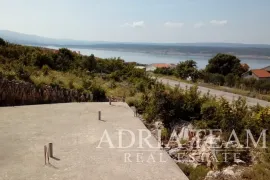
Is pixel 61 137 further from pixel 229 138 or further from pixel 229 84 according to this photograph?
pixel 229 84

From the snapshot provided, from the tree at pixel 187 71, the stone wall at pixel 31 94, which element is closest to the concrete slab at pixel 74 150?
the stone wall at pixel 31 94

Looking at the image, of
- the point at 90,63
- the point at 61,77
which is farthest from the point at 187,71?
the point at 61,77

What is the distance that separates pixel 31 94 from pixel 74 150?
510 cm

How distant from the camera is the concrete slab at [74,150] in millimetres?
5387

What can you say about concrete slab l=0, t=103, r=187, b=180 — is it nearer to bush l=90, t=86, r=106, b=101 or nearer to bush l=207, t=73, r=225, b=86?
bush l=90, t=86, r=106, b=101

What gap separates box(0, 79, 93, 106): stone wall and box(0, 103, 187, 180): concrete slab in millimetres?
1048

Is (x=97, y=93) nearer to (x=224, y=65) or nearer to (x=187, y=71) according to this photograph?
(x=187, y=71)

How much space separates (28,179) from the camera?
5043 mm

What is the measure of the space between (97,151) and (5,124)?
10.5 feet

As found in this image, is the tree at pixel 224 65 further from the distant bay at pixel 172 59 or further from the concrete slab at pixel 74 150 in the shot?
the concrete slab at pixel 74 150

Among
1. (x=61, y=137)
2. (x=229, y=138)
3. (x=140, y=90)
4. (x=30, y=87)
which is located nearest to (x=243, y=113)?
(x=229, y=138)

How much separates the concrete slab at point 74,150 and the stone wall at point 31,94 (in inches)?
41.3

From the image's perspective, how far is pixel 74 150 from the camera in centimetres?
638

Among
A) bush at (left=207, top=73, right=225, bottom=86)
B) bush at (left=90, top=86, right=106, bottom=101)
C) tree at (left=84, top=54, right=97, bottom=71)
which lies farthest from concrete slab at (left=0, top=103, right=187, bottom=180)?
bush at (left=207, top=73, right=225, bottom=86)
